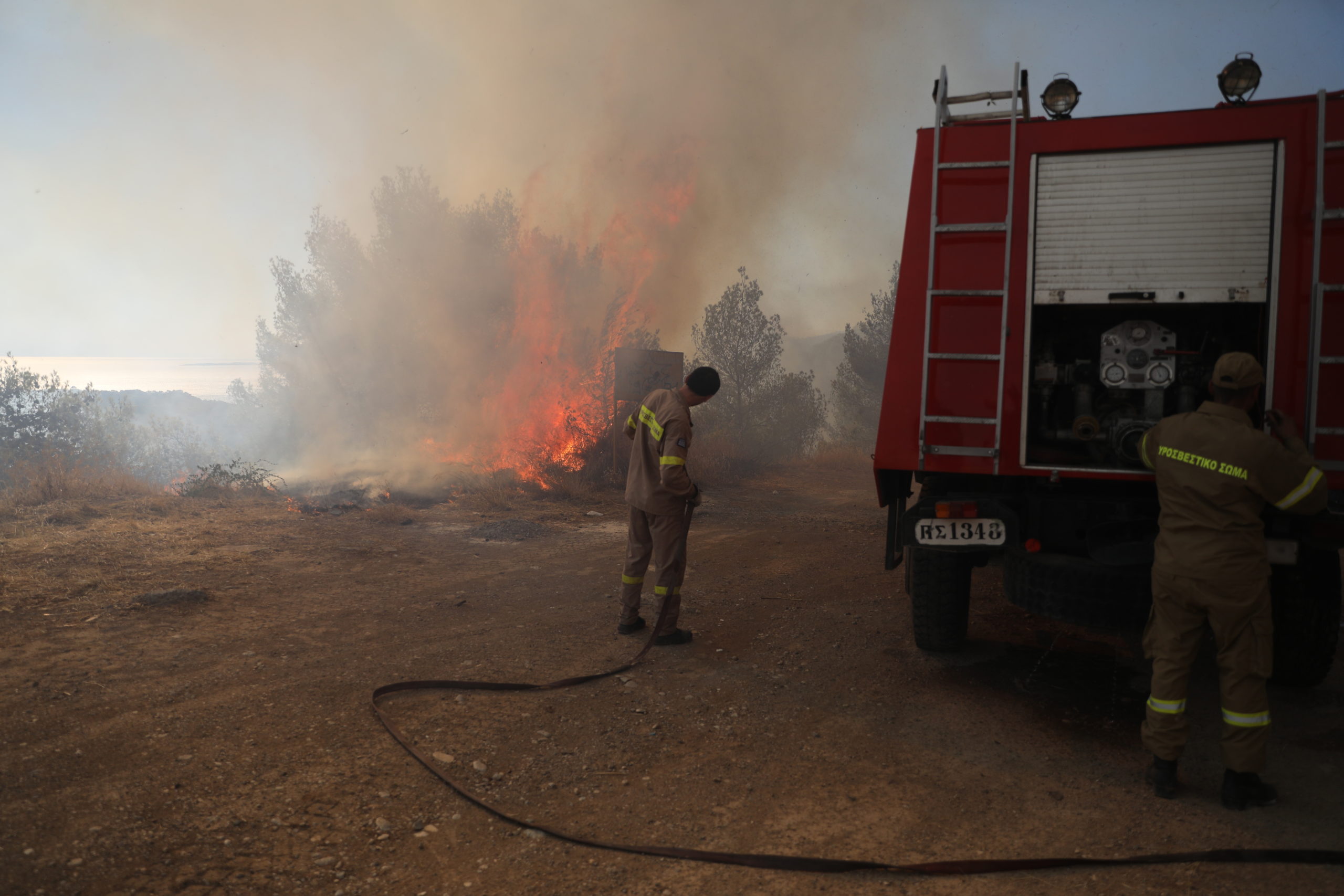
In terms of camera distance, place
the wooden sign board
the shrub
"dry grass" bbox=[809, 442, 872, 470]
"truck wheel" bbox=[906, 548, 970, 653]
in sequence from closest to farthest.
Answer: "truck wheel" bbox=[906, 548, 970, 653]
the shrub
the wooden sign board
"dry grass" bbox=[809, 442, 872, 470]

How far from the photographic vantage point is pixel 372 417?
1844cm

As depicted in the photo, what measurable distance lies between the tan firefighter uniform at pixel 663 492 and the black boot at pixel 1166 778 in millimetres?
2791

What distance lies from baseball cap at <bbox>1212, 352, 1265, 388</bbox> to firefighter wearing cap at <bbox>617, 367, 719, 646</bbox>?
270 centimetres

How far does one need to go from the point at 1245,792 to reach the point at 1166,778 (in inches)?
10.7

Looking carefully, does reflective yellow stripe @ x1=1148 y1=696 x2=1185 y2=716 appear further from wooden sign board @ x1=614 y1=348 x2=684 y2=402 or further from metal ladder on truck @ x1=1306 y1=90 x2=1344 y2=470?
wooden sign board @ x1=614 y1=348 x2=684 y2=402

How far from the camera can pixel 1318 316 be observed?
3.47 meters

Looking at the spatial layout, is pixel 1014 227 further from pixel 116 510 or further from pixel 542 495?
→ pixel 116 510

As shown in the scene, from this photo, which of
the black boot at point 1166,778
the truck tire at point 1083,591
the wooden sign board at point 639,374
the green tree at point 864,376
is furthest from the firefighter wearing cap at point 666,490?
the green tree at point 864,376

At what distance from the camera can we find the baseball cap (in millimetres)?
2951

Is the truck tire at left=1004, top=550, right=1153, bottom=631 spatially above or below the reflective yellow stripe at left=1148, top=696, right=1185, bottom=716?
above

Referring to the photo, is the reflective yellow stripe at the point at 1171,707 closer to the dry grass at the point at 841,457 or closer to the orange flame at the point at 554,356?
the orange flame at the point at 554,356

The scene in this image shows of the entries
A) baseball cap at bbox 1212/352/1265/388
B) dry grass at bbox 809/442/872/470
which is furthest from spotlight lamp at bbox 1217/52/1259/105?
dry grass at bbox 809/442/872/470

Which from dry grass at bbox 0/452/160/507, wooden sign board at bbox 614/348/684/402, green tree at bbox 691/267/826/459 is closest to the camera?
dry grass at bbox 0/452/160/507

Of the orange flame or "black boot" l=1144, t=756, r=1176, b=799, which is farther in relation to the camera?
the orange flame
